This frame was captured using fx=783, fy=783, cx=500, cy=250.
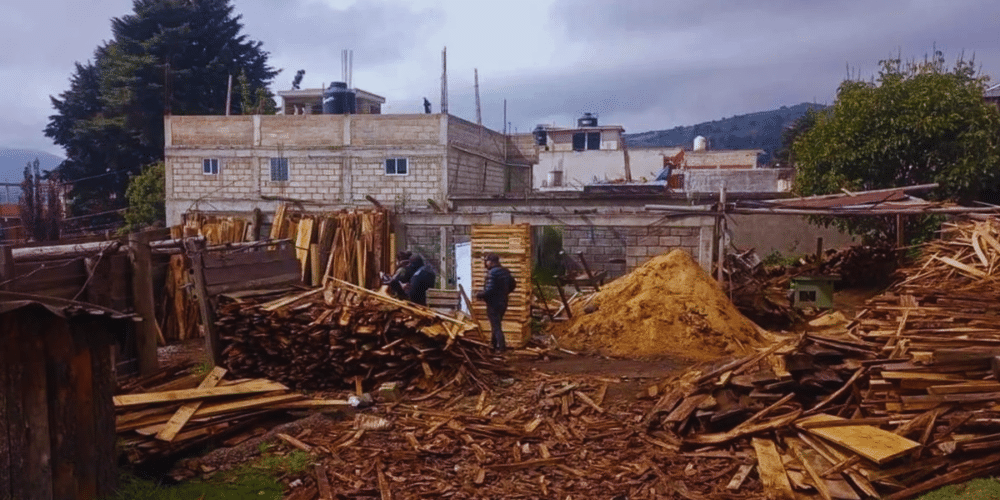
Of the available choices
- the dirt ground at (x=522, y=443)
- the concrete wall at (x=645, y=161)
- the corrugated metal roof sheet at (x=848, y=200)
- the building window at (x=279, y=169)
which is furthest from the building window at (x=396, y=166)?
the concrete wall at (x=645, y=161)

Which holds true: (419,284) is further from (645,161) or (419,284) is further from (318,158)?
(645,161)

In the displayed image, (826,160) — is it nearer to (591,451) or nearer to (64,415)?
(591,451)

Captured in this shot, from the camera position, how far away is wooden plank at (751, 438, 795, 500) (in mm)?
7025

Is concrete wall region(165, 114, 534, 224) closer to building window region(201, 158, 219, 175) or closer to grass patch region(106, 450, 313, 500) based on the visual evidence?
building window region(201, 158, 219, 175)

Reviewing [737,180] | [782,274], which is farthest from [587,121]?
[782,274]

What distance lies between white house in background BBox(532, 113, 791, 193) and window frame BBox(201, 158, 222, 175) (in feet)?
47.0

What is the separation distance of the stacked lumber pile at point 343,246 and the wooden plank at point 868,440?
12185 millimetres

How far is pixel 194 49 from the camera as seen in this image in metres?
40.9

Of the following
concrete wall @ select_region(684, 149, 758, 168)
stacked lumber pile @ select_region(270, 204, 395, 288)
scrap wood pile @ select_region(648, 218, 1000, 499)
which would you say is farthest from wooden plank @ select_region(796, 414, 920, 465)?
concrete wall @ select_region(684, 149, 758, 168)

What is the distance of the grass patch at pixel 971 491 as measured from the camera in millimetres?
6465

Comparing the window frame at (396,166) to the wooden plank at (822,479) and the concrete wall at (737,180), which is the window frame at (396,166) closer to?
the concrete wall at (737,180)

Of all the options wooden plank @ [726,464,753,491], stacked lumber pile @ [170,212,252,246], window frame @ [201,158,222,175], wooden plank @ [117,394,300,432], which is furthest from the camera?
window frame @ [201,158,222,175]

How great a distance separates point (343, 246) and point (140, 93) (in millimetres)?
26139

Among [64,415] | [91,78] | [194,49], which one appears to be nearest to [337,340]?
[64,415]
